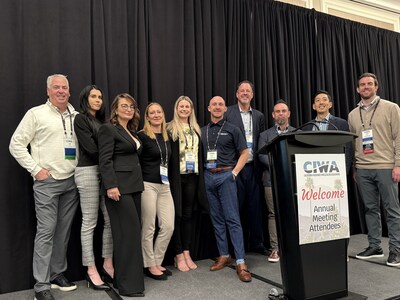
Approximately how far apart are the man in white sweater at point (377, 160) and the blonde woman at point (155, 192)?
183 centimetres

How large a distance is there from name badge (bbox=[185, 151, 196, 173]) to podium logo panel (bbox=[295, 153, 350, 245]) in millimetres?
1086

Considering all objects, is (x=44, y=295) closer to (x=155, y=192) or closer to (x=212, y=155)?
(x=155, y=192)

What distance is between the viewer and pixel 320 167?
195 cm

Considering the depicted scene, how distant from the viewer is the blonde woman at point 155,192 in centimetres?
260

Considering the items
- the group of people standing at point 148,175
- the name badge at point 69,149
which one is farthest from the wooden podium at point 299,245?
the name badge at point 69,149

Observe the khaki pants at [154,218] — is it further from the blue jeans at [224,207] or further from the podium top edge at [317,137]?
the podium top edge at [317,137]

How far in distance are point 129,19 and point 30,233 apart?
7.02 ft

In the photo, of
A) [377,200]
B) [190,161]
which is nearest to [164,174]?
[190,161]

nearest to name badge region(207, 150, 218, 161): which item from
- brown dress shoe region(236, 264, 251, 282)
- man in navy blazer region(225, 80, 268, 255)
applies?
man in navy blazer region(225, 80, 268, 255)

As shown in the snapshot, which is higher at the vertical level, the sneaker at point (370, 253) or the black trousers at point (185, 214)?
the black trousers at point (185, 214)

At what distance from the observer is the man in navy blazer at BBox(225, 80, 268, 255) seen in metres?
3.21

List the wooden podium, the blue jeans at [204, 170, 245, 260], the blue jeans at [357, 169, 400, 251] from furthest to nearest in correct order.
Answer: the blue jeans at [357, 169, 400, 251] → the blue jeans at [204, 170, 245, 260] → the wooden podium

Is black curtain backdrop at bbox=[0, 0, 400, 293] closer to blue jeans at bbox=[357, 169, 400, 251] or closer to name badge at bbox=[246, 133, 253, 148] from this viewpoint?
name badge at bbox=[246, 133, 253, 148]

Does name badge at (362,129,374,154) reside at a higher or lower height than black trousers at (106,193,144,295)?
higher
